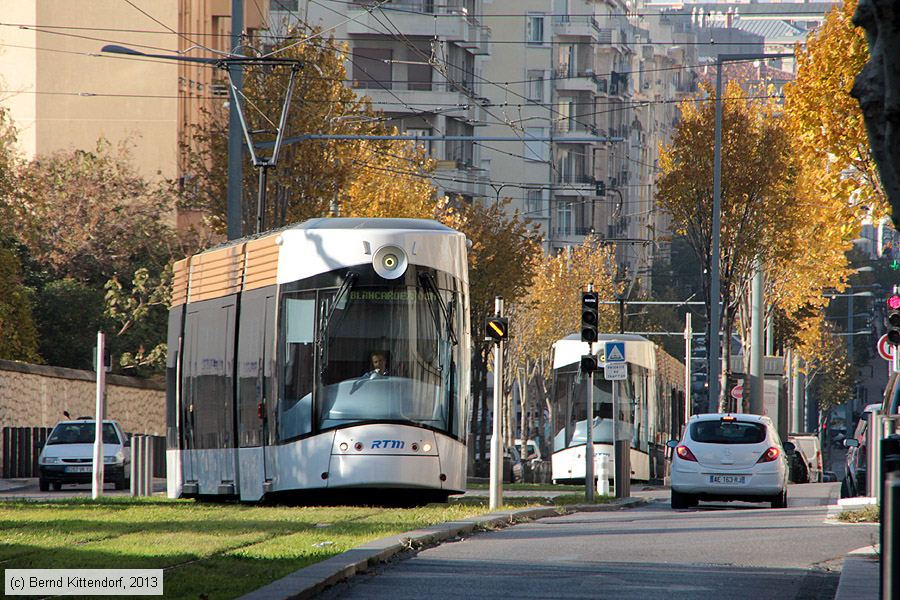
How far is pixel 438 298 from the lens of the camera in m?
21.0

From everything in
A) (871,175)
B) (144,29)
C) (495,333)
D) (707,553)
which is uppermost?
(144,29)

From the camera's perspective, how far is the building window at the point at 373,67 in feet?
285

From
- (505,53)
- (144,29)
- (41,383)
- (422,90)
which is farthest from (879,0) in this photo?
(505,53)

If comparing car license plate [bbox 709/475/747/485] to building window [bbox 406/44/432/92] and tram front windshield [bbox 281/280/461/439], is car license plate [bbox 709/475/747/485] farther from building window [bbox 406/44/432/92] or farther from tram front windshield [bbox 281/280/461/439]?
building window [bbox 406/44/432/92]

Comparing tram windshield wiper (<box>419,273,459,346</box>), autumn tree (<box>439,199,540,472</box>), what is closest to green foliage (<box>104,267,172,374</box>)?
autumn tree (<box>439,199,540,472</box>)

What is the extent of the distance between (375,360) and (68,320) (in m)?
31.4

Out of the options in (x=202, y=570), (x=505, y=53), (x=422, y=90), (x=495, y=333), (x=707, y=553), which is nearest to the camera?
(x=202, y=570)

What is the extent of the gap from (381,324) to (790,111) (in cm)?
862

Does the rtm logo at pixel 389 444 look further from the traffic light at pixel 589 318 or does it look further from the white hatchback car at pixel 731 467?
the white hatchback car at pixel 731 467

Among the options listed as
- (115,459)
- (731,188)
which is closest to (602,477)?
(115,459)

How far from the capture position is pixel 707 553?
1522 cm

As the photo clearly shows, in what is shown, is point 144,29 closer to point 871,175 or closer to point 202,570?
point 871,175

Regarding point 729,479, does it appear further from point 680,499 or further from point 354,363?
point 354,363

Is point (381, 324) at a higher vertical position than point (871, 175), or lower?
lower
